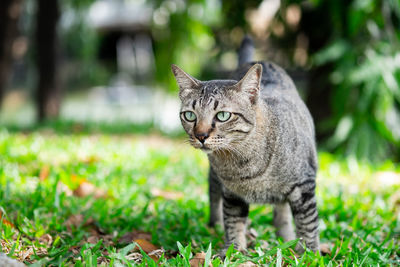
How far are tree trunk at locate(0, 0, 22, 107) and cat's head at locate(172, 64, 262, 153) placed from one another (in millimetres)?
5638

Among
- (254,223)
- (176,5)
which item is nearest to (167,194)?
(254,223)

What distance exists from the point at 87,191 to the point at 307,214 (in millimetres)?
1829

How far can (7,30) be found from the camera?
23.2 feet

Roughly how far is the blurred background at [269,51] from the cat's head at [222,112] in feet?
8.62

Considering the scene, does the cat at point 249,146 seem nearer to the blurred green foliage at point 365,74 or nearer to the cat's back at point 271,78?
the cat's back at point 271,78

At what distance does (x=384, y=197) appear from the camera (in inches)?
151

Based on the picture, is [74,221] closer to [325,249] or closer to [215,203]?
[215,203]

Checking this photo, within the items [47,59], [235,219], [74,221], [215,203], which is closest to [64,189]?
[74,221]

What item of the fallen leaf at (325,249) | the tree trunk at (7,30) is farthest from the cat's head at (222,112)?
the tree trunk at (7,30)

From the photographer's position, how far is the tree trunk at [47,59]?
7203 mm

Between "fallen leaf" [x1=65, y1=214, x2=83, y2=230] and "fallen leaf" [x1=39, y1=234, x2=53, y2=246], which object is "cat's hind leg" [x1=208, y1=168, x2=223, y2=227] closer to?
"fallen leaf" [x1=65, y1=214, x2=83, y2=230]

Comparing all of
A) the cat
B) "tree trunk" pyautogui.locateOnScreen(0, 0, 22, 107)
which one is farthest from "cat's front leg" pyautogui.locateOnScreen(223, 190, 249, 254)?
"tree trunk" pyautogui.locateOnScreen(0, 0, 22, 107)

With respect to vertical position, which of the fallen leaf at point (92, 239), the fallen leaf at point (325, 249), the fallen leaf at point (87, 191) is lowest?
the fallen leaf at point (325, 249)

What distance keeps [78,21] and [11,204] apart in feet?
21.6
